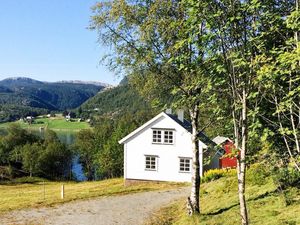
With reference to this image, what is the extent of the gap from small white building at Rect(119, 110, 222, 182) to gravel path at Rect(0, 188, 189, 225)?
1172cm

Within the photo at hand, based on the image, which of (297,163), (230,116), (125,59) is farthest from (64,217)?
(297,163)

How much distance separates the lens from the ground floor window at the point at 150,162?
1657 inches

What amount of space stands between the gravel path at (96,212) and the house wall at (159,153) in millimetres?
11733

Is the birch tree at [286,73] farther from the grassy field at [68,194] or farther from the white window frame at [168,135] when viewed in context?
the white window frame at [168,135]

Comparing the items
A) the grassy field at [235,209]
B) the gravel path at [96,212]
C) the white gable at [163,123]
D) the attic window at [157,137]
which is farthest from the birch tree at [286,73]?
the attic window at [157,137]

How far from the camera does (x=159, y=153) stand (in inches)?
1656

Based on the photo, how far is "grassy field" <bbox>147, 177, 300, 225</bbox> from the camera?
14461mm

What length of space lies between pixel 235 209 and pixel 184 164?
23.0 meters

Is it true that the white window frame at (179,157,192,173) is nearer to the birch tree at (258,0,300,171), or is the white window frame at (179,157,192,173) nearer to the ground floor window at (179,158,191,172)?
the ground floor window at (179,158,191,172)

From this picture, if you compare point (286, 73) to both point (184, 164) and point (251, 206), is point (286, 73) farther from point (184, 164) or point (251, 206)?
point (184, 164)

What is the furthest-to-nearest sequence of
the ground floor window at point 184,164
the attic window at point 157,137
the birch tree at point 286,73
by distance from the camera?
1. the attic window at point 157,137
2. the ground floor window at point 184,164
3. the birch tree at point 286,73

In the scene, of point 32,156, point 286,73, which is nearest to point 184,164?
point 286,73

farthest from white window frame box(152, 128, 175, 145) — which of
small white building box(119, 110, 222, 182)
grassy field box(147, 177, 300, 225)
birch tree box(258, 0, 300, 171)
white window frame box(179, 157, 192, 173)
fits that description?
birch tree box(258, 0, 300, 171)

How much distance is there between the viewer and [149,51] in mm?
17047
